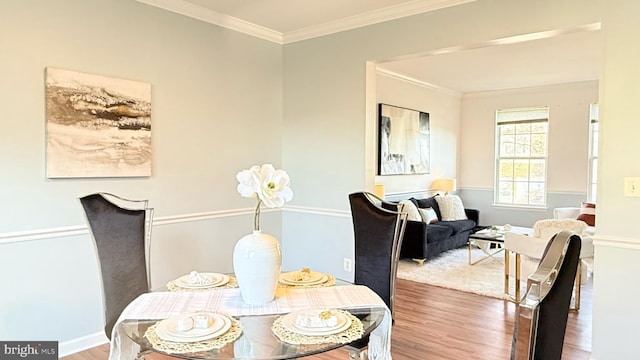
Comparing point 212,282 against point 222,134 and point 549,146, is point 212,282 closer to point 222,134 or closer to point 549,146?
point 222,134

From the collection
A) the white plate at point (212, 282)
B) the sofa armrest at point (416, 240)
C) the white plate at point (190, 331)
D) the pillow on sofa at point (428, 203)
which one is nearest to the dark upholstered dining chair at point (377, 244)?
the white plate at point (212, 282)

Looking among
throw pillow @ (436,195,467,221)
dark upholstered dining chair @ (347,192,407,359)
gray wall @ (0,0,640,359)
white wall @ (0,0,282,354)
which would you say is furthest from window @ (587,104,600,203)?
dark upholstered dining chair @ (347,192,407,359)

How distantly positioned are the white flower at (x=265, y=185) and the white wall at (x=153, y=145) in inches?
68.0

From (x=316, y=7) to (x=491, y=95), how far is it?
5096 mm

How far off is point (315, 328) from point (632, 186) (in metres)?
2.20

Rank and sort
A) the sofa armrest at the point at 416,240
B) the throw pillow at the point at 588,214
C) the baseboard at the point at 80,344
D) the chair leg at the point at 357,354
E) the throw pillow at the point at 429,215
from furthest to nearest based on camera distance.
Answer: the throw pillow at the point at 429,215, the throw pillow at the point at 588,214, the sofa armrest at the point at 416,240, the baseboard at the point at 80,344, the chair leg at the point at 357,354

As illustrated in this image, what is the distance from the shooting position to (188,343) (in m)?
1.47

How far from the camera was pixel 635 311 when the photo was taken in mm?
2580

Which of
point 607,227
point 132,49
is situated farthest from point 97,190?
point 607,227

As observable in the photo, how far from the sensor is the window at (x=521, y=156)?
716 centimetres

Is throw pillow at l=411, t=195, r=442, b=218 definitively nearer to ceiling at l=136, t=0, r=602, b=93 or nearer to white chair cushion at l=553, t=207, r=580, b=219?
white chair cushion at l=553, t=207, r=580, b=219

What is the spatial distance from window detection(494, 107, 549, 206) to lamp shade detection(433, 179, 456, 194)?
1.09 m

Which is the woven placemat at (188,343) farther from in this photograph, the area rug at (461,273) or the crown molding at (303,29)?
the area rug at (461,273)
